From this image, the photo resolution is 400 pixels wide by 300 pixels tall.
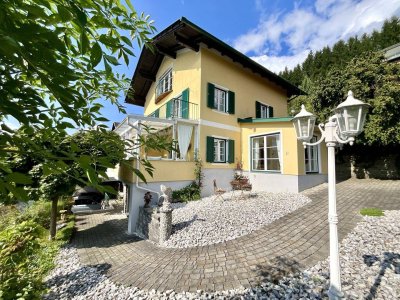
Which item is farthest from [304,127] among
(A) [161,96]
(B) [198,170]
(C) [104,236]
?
(A) [161,96]

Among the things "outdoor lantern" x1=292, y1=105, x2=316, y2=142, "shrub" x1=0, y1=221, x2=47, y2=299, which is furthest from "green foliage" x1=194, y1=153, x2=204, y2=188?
"outdoor lantern" x1=292, y1=105, x2=316, y2=142

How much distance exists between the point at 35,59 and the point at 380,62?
1714cm

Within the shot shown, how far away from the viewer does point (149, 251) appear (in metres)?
5.80

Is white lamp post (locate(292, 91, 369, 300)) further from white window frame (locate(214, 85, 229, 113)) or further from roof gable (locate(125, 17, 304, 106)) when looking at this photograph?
white window frame (locate(214, 85, 229, 113))

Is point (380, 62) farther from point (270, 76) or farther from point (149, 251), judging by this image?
point (149, 251)

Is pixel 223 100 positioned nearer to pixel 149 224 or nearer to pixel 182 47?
pixel 182 47

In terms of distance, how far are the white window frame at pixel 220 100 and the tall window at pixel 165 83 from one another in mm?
3457

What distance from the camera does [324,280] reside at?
3.48 meters

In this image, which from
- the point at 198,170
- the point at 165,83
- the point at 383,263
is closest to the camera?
the point at 383,263

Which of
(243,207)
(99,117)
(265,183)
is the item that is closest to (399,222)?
(243,207)

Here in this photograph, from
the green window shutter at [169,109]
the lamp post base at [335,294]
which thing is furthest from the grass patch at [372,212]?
the green window shutter at [169,109]

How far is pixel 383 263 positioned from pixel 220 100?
10159 mm

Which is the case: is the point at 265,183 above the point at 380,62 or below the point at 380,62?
below

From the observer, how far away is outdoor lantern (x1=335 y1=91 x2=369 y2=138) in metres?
2.66
